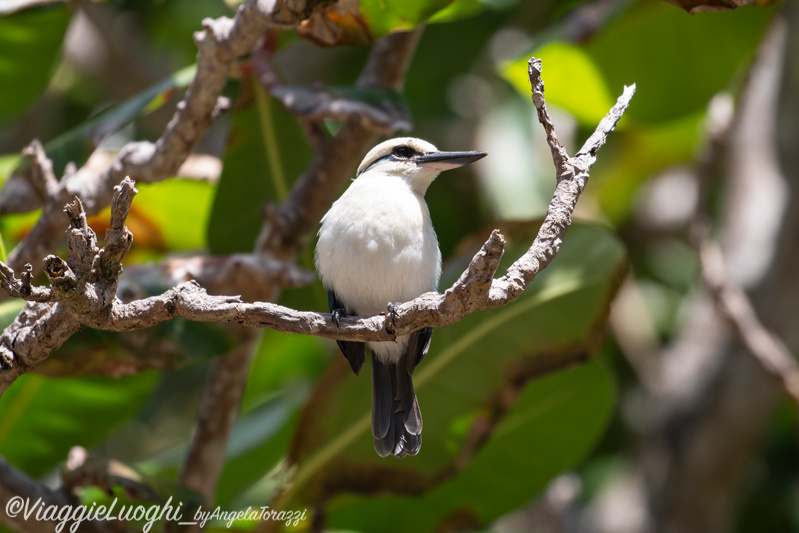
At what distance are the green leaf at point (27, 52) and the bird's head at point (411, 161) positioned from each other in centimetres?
181

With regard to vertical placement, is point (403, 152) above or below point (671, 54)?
above

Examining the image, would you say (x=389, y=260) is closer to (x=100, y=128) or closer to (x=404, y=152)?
(x=404, y=152)

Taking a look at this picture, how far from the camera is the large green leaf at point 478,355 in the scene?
3266mm

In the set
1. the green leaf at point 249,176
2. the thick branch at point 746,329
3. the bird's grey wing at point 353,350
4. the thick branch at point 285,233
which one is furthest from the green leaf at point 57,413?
the thick branch at point 746,329

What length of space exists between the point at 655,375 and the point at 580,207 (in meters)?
1.57

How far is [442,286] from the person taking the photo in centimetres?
347

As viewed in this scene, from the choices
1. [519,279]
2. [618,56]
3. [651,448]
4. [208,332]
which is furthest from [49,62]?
[651,448]

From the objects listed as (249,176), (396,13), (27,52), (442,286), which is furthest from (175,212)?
(396,13)

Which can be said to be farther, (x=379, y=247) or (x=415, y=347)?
(x=415, y=347)

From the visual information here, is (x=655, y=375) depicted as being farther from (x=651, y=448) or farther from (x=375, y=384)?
(x=375, y=384)

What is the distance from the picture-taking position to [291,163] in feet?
12.4

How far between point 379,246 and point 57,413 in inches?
76.9

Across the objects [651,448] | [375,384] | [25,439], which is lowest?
[651,448]

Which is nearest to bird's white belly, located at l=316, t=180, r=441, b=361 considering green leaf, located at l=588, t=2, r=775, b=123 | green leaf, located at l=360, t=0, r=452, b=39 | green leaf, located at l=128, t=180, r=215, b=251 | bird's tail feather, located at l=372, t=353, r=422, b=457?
bird's tail feather, located at l=372, t=353, r=422, b=457
